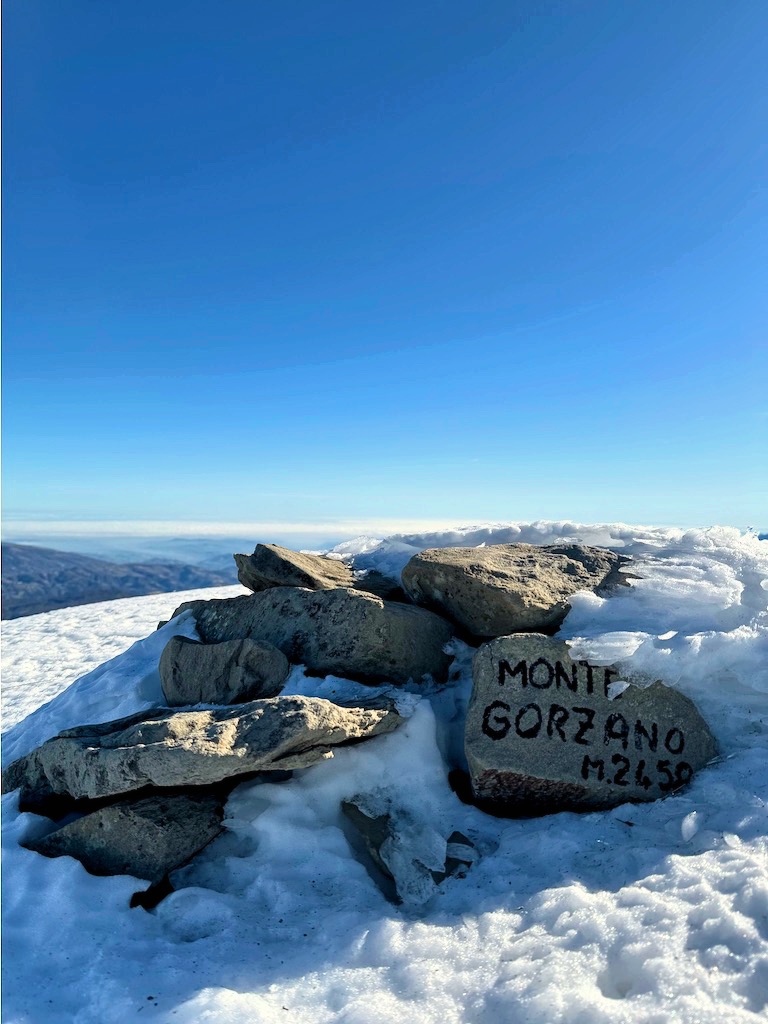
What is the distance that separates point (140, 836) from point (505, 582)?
4.34 metres

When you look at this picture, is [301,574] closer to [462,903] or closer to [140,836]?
[140,836]

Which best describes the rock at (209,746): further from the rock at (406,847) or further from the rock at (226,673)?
the rock at (226,673)

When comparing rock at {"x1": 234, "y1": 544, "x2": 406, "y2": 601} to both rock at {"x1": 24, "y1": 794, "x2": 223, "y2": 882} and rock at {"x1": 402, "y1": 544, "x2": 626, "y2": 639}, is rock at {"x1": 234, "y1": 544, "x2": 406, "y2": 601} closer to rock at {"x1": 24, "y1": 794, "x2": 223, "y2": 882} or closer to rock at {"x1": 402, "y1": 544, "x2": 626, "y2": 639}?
rock at {"x1": 402, "y1": 544, "x2": 626, "y2": 639}

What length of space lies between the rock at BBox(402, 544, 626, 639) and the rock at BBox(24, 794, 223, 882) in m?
3.36

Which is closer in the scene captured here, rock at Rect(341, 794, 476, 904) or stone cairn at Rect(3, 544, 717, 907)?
rock at Rect(341, 794, 476, 904)

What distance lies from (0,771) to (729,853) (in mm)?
7186

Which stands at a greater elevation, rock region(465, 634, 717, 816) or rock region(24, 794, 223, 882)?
rock region(465, 634, 717, 816)

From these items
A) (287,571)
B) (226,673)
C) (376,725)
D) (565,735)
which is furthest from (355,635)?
(565,735)

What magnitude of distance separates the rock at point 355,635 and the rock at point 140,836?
1967 mm

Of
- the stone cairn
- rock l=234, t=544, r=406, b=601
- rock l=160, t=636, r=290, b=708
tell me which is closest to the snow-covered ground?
the stone cairn

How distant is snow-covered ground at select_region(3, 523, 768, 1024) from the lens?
12.0ft

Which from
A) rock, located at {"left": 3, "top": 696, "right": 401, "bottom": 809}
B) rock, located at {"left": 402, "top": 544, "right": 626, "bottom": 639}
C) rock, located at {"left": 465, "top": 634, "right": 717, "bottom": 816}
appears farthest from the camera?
rock, located at {"left": 402, "top": 544, "right": 626, "bottom": 639}

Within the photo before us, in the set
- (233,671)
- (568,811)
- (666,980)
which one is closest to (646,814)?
(568,811)

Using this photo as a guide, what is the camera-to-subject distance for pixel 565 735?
19.1 ft
